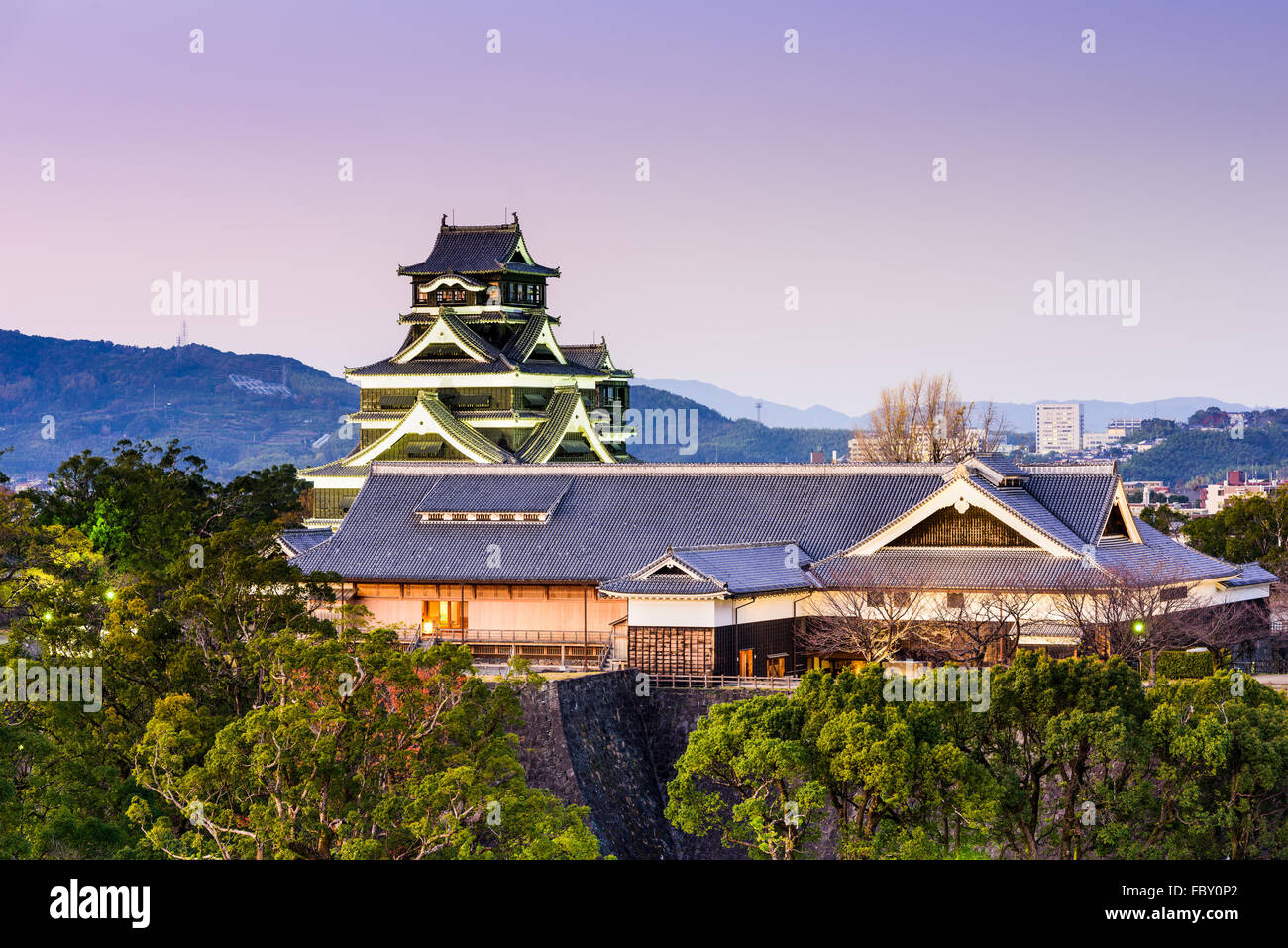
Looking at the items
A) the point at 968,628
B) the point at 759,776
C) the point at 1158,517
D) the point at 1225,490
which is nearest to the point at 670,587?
the point at 968,628

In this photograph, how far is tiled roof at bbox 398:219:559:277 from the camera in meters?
64.2

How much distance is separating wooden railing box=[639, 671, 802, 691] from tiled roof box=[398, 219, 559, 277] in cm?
3090

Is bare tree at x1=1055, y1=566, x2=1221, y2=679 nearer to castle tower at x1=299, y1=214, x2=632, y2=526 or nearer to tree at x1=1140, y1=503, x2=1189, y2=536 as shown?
tree at x1=1140, y1=503, x2=1189, y2=536

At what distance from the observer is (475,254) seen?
65.0 metres

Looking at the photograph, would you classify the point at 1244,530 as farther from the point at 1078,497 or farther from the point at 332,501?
the point at 332,501

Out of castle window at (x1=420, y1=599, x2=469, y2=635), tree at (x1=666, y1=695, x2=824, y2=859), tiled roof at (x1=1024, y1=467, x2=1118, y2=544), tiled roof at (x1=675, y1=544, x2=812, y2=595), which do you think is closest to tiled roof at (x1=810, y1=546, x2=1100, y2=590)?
tiled roof at (x1=675, y1=544, x2=812, y2=595)

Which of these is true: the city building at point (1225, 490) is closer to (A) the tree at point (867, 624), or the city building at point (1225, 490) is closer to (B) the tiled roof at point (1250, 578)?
(B) the tiled roof at point (1250, 578)

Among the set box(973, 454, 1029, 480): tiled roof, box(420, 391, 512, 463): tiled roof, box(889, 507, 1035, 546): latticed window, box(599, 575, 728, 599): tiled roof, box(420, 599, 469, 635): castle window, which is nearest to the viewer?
box(599, 575, 728, 599): tiled roof

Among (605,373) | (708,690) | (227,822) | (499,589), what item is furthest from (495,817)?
(605,373)

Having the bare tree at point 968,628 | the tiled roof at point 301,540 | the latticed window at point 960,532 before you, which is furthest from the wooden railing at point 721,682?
the tiled roof at point 301,540

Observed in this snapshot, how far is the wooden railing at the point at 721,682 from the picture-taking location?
34.6 metres

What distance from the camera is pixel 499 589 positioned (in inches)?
1593

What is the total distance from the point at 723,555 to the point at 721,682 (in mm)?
3889

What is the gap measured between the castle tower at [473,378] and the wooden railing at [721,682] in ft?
75.5
